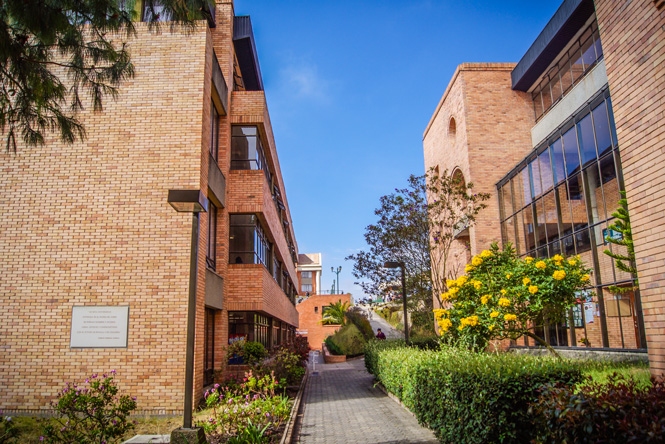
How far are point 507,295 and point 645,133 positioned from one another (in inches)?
173

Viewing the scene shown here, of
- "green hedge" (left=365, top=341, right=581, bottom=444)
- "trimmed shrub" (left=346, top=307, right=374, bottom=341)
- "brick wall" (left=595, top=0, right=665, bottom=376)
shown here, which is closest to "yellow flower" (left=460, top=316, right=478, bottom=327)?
"green hedge" (left=365, top=341, right=581, bottom=444)

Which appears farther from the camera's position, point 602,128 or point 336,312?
point 336,312

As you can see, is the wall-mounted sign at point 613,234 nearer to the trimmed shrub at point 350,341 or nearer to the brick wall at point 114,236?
the brick wall at point 114,236

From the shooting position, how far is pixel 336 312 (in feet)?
165

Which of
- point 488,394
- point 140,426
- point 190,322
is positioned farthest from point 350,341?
point 488,394

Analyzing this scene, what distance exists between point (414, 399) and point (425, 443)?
1366 millimetres

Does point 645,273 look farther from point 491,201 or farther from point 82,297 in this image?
point 491,201

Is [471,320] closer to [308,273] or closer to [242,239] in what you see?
[242,239]

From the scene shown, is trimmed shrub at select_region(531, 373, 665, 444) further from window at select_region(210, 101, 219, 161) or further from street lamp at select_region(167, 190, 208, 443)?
window at select_region(210, 101, 219, 161)

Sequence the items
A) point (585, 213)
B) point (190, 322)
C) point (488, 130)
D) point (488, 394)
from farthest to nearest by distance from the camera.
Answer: point (488, 130)
point (585, 213)
point (190, 322)
point (488, 394)

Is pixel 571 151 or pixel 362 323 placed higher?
pixel 571 151

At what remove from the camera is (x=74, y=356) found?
1112 cm

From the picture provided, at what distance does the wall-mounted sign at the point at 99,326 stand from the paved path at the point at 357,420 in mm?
4458

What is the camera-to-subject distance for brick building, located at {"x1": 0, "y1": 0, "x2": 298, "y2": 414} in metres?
11.1
